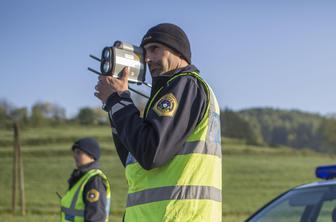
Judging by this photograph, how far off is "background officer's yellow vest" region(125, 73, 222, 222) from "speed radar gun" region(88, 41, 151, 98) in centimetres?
15

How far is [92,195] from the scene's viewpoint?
5383mm

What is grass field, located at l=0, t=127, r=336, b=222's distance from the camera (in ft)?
66.8

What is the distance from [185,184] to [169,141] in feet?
0.68

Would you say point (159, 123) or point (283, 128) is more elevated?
point (159, 123)

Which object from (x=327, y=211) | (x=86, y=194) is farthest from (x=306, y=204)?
(x=86, y=194)

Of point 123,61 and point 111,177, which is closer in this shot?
point 123,61

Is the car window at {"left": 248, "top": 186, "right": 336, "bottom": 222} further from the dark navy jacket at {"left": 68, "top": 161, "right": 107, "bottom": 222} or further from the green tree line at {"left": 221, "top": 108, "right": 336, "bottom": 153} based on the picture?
the green tree line at {"left": 221, "top": 108, "right": 336, "bottom": 153}

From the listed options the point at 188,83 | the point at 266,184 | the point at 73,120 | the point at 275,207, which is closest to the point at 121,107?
the point at 188,83

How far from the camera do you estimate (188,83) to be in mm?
2637

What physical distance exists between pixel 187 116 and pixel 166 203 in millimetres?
390

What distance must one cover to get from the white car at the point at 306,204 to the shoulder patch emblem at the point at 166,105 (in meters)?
2.50

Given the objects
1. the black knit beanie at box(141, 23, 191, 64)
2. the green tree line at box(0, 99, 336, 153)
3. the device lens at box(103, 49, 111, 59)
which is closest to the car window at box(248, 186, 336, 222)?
the black knit beanie at box(141, 23, 191, 64)

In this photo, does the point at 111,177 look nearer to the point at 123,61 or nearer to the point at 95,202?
the point at 95,202

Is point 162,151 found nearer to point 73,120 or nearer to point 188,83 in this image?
point 188,83
